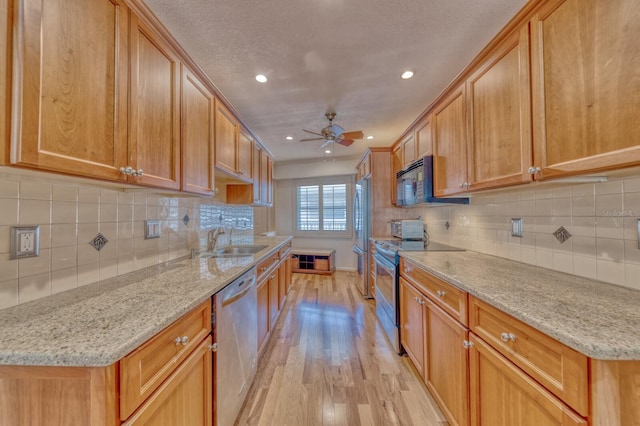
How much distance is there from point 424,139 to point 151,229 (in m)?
2.46

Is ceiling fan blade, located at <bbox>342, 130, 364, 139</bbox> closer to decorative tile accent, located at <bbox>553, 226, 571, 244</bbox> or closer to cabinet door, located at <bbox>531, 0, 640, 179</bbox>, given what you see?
cabinet door, located at <bbox>531, 0, 640, 179</bbox>

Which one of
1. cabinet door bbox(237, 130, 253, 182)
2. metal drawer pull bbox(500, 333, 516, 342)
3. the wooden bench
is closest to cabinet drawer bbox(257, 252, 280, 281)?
cabinet door bbox(237, 130, 253, 182)

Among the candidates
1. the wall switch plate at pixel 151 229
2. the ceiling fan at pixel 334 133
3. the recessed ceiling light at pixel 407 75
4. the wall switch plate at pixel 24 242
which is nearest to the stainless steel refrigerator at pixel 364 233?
the ceiling fan at pixel 334 133

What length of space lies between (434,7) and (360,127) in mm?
1799

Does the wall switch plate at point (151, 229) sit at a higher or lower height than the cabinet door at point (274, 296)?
higher

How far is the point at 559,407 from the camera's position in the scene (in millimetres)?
703

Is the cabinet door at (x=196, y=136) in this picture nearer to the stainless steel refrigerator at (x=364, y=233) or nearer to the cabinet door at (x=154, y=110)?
the cabinet door at (x=154, y=110)

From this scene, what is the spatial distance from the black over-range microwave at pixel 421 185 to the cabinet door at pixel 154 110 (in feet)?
6.43

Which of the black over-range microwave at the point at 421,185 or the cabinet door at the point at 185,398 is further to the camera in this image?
the black over-range microwave at the point at 421,185

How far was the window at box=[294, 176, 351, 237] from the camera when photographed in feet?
16.6

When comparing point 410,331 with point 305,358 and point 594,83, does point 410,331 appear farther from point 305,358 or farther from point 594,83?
point 594,83

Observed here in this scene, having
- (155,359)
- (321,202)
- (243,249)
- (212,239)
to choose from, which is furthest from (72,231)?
(321,202)

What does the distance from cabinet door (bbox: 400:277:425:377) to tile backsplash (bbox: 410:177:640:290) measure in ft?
2.36

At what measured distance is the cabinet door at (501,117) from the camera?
3.81 feet
